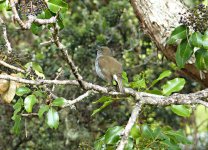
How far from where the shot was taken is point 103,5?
5723 mm

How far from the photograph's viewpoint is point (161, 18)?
3.46 meters

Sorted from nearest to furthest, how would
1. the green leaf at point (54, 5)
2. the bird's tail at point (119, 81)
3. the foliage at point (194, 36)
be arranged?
the green leaf at point (54, 5) → the foliage at point (194, 36) → the bird's tail at point (119, 81)

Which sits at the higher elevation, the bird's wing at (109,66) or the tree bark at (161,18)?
the tree bark at (161,18)

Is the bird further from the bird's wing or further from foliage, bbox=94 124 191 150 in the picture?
foliage, bbox=94 124 191 150

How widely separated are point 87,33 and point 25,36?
4.72 ft

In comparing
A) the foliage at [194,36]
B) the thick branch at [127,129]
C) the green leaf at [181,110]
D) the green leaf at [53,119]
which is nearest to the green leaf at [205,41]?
the foliage at [194,36]

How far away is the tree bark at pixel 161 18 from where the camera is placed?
136 inches

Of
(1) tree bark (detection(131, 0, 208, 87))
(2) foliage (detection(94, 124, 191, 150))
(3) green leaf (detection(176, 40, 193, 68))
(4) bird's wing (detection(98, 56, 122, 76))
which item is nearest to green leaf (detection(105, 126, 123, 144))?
(2) foliage (detection(94, 124, 191, 150))

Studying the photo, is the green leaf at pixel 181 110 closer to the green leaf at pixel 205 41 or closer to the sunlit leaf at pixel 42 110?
the green leaf at pixel 205 41

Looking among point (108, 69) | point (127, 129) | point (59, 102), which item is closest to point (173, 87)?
point (108, 69)

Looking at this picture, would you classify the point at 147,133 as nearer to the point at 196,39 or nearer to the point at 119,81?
the point at 119,81

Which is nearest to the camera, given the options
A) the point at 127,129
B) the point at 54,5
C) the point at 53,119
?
the point at 127,129

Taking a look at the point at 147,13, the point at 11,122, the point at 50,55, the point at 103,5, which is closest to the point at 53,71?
the point at 50,55

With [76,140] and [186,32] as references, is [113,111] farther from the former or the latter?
[186,32]
